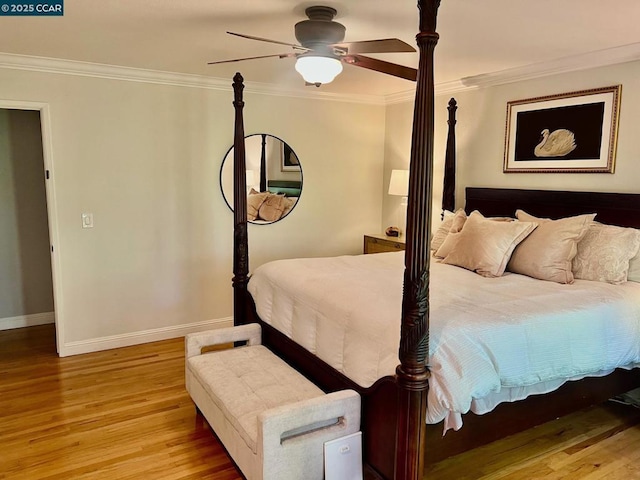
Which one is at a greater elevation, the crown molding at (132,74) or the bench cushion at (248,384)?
the crown molding at (132,74)

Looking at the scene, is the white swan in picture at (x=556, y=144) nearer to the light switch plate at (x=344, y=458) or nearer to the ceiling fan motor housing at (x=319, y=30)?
the ceiling fan motor housing at (x=319, y=30)

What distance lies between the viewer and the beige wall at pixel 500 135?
10.4ft

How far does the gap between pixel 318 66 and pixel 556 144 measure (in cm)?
212

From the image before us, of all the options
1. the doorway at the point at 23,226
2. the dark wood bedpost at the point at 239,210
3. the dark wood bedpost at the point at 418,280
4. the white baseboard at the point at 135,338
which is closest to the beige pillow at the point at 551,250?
the dark wood bedpost at the point at 418,280

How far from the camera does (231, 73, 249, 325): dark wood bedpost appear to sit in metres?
3.27

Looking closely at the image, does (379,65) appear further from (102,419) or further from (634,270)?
(102,419)

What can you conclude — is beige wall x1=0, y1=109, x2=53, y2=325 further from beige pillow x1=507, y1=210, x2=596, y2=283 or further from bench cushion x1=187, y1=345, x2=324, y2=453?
beige pillow x1=507, y1=210, x2=596, y2=283

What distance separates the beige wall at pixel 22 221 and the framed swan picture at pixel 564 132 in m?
4.37

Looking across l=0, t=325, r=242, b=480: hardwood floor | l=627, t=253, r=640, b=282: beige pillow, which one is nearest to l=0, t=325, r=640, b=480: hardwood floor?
l=0, t=325, r=242, b=480: hardwood floor

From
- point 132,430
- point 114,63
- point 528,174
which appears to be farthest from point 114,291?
point 528,174

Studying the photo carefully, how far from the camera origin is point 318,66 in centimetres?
251

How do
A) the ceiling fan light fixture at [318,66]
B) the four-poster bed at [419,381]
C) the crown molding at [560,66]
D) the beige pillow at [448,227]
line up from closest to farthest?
the four-poster bed at [419,381] → the ceiling fan light fixture at [318,66] → the crown molding at [560,66] → the beige pillow at [448,227]

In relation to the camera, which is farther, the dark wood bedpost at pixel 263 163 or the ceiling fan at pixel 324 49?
the dark wood bedpost at pixel 263 163

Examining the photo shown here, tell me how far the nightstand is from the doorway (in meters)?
3.14
